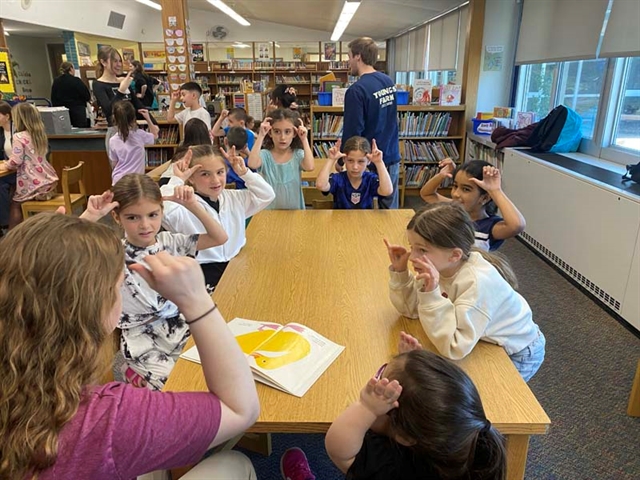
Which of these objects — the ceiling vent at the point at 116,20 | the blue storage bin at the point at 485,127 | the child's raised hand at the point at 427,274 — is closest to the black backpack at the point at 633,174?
the blue storage bin at the point at 485,127

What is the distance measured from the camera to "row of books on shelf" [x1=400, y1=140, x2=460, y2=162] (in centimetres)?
536

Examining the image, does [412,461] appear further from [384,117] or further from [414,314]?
[384,117]

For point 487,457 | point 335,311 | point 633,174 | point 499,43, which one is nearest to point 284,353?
point 335,311

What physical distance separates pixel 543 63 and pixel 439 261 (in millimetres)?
4159

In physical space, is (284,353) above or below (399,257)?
below

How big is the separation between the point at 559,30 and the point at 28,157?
4.60 m

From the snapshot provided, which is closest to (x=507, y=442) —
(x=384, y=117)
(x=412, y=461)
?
(x=412, y=461)

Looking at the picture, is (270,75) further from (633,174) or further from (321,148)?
(633,174)

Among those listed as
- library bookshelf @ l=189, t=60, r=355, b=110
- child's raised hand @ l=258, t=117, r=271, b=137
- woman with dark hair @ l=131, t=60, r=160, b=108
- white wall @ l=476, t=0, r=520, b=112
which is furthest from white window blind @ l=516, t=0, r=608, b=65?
library bookshelf @ l=189, t=60, r=355, b=110

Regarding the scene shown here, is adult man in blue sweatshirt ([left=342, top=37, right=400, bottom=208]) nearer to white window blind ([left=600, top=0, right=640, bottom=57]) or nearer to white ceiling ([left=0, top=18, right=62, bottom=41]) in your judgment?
white window blind ([left=600, top=0, right=640, bottom=57])

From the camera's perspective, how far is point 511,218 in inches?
75.1

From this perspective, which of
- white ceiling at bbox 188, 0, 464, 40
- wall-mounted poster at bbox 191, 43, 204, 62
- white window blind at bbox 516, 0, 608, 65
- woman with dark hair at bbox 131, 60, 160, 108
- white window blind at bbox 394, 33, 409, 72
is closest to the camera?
white window blind at bbox 516, 0, 608, 65

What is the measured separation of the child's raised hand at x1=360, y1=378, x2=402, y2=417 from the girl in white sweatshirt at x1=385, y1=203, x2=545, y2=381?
322 mm

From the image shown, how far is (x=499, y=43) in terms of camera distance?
16.7 ft
